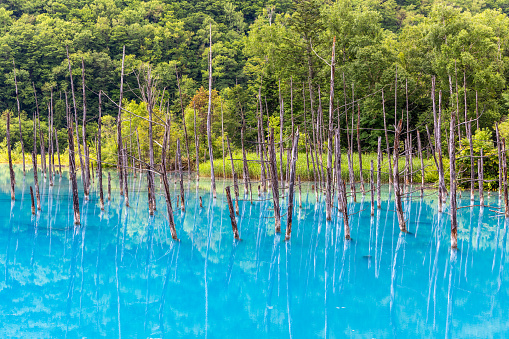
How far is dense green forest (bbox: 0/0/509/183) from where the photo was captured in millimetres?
25938

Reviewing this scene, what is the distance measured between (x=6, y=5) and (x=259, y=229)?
236 feet

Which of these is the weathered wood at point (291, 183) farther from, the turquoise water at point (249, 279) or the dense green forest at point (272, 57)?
the dense green forest at point (272, 57)

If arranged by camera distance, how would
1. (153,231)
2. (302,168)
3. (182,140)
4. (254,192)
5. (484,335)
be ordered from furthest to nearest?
(182,140) < (302,168) < (254,192) < (153,231) < (484,335)

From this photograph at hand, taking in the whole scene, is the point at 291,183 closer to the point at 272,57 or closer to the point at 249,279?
the point at 249,279

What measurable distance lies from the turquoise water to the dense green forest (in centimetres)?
416

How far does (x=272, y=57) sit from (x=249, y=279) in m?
31.6

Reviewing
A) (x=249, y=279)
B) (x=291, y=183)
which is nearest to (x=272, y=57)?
(x=291, y=183)

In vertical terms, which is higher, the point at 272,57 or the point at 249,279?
the point at 272,57

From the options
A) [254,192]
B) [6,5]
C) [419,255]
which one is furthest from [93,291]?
[6,5]

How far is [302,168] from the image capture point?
24031 millimetres

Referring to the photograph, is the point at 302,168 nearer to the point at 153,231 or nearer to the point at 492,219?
the point at 492,219

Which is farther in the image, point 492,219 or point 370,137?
point 370,137

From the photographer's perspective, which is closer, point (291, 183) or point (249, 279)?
point (249, 279)

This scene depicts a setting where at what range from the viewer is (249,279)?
8312 millimetres
